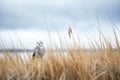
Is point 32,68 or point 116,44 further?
point 116,44

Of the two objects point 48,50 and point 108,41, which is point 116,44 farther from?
point 48,50

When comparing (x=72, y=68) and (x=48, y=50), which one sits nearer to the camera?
(x=72, y=68)

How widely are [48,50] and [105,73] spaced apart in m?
0.80

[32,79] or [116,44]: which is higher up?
[116,44]

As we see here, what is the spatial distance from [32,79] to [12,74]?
0.24m

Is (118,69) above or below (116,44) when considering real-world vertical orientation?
below

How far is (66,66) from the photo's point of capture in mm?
4406

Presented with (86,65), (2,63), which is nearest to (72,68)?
(86,65)

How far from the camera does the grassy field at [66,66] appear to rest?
14.1 ft

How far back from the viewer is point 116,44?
15.4 ft

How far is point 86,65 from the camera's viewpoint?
4359 mm

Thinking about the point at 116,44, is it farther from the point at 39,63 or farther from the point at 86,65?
the point at 39,63

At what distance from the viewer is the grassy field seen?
169 inches

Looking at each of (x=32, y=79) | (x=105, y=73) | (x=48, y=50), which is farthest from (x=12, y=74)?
(x=105, y=73)
